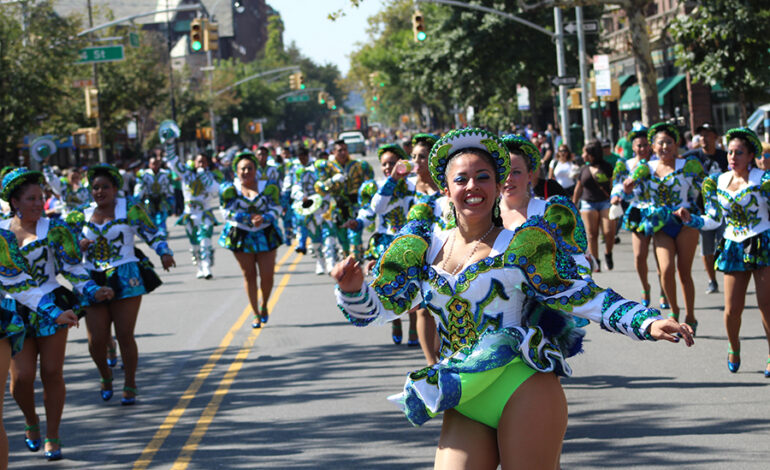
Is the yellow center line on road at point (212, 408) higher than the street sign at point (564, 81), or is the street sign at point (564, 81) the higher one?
the street sign at point (564, 81)

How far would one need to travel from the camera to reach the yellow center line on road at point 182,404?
24.7 ft

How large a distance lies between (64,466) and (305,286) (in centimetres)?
954

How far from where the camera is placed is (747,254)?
862 centimetres

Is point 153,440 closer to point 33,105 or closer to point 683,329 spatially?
point 683,329

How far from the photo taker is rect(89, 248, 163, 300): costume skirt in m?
9.19

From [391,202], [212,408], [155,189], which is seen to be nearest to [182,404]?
[212,408]

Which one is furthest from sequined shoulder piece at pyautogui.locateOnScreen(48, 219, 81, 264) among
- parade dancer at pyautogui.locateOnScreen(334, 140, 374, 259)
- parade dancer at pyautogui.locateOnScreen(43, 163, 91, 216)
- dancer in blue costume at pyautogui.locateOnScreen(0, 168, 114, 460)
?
parade dancer at pyautogui.locateOnScreen(43, 163, 91, 216)

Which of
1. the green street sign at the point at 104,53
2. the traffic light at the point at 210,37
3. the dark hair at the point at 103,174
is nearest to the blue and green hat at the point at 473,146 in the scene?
the dark hair at the point at 103,174

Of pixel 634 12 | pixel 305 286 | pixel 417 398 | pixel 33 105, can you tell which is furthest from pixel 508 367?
pixel 33 105

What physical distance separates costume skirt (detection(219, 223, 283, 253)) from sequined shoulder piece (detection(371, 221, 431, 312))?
26.7ft

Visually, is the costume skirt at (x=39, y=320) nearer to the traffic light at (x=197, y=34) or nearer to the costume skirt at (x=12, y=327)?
the costume skirt at (x=12, y=327)

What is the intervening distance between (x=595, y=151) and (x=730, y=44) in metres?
6.55

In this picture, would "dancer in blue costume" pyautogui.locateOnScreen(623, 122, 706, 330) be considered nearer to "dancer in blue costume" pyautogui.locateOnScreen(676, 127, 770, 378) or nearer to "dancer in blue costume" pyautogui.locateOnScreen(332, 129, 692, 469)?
"dancer in blue costume" pyautogui.locateOnScreen(676, 127, 770, 378)

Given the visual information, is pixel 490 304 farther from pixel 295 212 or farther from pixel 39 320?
pixel 295 212
